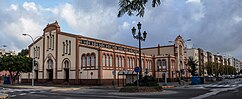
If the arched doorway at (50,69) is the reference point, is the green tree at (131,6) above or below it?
above

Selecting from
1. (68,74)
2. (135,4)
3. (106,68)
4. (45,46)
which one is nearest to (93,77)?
(106,68)

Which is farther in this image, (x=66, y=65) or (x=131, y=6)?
(x=66, y=65)

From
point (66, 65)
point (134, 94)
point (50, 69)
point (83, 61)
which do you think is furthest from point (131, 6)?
point (50, 69)

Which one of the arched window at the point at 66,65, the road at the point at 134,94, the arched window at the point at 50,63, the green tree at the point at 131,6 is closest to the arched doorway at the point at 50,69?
the arched window at the point at 50,63

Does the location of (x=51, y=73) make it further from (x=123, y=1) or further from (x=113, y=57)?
(x=123, y=1)

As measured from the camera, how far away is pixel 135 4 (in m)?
5.30

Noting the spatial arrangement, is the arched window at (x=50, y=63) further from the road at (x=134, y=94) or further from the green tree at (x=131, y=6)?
the green tree at (x=131, y=6)

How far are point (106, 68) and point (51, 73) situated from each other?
1637 cm

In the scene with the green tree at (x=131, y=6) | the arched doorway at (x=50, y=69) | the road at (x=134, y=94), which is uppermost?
the green tree at (x=131, y=6)

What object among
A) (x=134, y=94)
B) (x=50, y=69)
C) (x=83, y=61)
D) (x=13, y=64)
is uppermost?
(x=83, y=61)

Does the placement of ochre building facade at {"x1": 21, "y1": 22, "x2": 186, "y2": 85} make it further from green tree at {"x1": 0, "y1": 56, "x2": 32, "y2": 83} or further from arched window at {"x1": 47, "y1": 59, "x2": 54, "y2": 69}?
green tree at {"x1": 0, "y1": 56, "x2": 32, "y2": 83}

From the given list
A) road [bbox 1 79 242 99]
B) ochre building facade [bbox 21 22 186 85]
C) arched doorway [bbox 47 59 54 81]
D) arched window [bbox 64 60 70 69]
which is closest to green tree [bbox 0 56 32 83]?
arched doorway [bbox 47 59 54 81]

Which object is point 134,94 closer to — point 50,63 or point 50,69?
point 50,69

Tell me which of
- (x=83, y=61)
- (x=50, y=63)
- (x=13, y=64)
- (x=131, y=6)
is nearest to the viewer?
(x=131, y=6)
